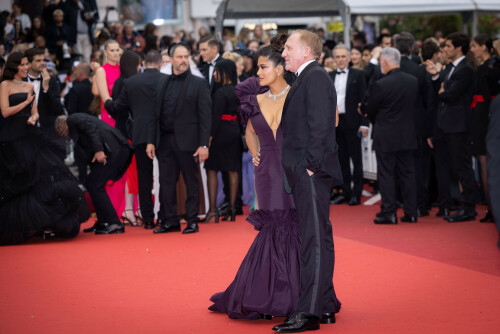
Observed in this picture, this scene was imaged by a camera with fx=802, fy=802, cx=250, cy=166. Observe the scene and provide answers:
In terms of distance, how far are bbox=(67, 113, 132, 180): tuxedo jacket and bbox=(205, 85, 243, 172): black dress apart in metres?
→ 1.19

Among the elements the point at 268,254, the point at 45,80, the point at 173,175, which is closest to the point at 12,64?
the point at 45,80

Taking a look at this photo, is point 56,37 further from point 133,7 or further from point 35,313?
point 35,313

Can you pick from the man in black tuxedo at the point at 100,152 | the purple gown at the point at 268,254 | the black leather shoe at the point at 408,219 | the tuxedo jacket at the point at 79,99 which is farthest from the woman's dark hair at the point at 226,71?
the purple gown at the point at 268,254

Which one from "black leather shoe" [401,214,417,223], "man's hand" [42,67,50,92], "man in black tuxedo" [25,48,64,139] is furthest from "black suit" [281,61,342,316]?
"man's hand" [42,67,50,92]

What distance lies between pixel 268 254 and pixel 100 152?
3914 millimetres

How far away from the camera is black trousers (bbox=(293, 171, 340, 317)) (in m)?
4.71

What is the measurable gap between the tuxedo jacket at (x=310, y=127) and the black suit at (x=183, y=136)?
383cm

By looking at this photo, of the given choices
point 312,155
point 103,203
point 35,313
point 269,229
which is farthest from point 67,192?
point 312,155

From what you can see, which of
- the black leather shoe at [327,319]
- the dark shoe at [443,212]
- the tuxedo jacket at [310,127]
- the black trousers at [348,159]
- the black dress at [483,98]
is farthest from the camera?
the black trousers at [348,159]

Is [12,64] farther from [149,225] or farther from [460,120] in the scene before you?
[460,120]

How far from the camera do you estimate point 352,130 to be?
10820 mm

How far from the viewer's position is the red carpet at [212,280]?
16.6ft

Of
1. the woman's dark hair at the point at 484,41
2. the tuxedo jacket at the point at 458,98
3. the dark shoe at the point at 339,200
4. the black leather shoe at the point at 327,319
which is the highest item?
the woman's dark hair at the point at 484,41

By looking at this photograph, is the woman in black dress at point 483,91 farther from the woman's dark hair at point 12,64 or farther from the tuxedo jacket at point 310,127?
the woman's dark hair at point 12,64
